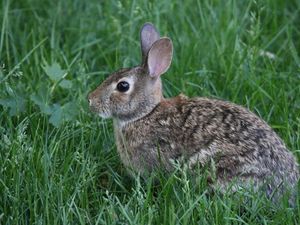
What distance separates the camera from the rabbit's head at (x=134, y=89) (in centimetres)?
580

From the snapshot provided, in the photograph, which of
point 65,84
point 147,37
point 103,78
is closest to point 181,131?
point 147,37

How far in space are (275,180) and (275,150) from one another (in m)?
0.19

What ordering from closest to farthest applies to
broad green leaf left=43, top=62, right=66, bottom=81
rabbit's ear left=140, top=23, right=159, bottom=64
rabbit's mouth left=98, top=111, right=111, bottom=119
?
rabbit's mouth left=98, top=111, right=111, bottom=119
rabbit's ear left=140, top=23, right=159, bottom=64
broad green leaf left=43, top=62, right=66, bottom=81

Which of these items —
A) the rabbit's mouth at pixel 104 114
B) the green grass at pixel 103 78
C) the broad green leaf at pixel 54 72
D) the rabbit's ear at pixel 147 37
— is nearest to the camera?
the green grass at pixel 103 78

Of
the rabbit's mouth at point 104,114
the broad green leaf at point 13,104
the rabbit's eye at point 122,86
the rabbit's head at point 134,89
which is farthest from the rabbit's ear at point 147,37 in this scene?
the broad green leaf at point 13,104

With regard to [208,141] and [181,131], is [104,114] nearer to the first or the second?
[181,131]

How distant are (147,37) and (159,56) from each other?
10.8 inches

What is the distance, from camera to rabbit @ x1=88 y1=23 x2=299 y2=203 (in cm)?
532

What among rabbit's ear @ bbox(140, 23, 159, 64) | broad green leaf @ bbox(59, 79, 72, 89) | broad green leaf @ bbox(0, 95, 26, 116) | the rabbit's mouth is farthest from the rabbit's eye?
broad green leaf @ bbox(0, 95, 26, 116)

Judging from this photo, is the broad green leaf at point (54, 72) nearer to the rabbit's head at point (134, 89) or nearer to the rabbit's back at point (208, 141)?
the rabbit's head at point (134, 89)

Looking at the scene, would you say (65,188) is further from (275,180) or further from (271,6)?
(271,6)

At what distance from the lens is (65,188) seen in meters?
5.10

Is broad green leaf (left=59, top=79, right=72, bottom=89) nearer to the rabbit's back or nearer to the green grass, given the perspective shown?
the green grass

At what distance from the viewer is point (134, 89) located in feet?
19.2
